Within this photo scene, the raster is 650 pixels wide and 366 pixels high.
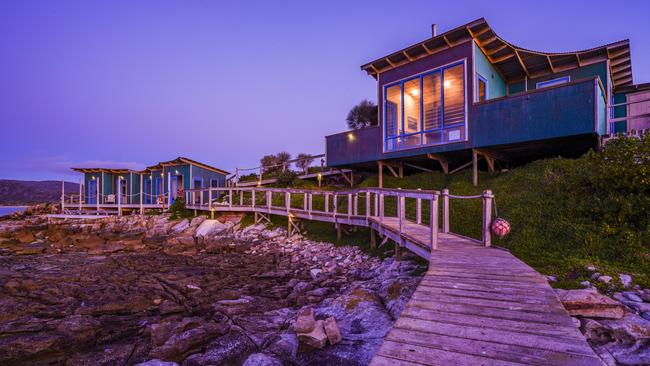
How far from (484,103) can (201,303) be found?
11.5 metres

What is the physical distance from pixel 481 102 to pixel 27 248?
2116 cm

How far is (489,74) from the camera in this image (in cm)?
1381

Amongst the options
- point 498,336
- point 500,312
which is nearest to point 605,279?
point 500,312

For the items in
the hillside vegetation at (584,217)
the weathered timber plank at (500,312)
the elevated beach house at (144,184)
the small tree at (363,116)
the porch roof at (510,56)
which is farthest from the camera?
the elevated beach house at (144,184)

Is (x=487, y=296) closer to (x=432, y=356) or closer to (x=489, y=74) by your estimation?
(x=432, y=356)

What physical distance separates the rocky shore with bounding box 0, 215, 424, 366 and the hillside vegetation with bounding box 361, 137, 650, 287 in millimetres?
2476

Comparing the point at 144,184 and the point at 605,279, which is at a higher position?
the point at 144,184

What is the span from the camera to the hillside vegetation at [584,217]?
5.56 metres

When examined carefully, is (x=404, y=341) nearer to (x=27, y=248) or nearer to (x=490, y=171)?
(x=490, y=171)

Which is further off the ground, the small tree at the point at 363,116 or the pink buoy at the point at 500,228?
the small tree at the point at 363,116

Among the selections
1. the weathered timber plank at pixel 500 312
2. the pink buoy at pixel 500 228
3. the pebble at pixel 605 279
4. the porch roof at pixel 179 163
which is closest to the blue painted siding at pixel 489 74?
the pink buoy at pixel 500 228

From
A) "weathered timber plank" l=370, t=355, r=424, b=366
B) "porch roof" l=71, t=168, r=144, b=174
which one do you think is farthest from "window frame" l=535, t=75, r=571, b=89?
"porch roof" l=71, t=168, r=144, b=174

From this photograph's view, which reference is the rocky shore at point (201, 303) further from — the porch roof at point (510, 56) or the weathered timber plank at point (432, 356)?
the porch roof at point (510, 56)

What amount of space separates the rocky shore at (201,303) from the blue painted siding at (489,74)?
879cm
